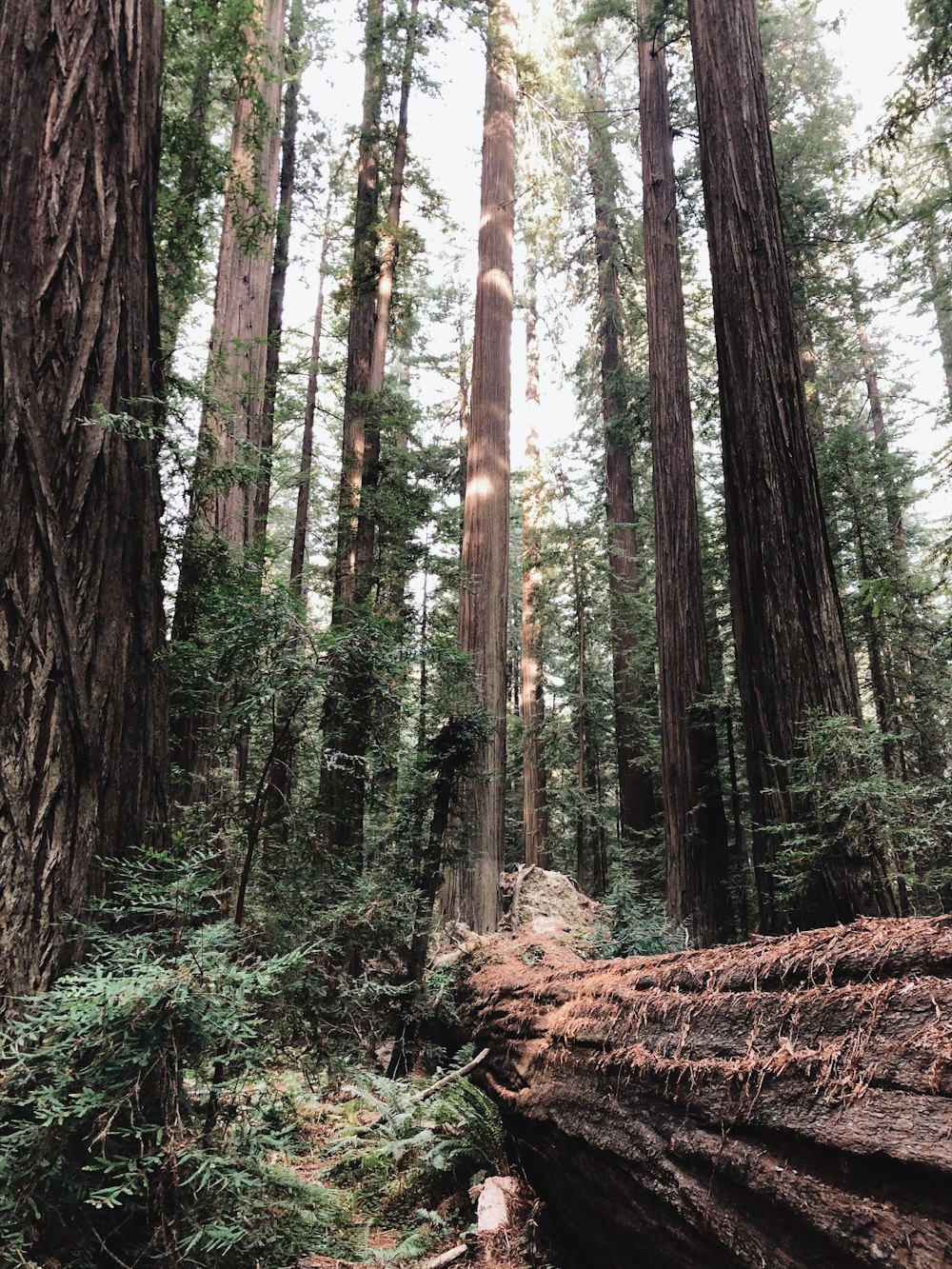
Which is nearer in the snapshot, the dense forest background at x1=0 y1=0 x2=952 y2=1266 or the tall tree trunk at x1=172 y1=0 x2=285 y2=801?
the dense forest background at x1=0 y1=0 x2=952 y2=1266

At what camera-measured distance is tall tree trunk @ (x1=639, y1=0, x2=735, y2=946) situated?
7953 millimetres

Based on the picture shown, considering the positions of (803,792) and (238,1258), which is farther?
(803,792)

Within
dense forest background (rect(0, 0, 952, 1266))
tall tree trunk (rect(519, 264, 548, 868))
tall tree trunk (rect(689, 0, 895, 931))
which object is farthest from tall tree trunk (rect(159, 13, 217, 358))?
tall tree trunk (rect(519, 264, 548, 868))

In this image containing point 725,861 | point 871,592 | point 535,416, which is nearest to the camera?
point 871,592

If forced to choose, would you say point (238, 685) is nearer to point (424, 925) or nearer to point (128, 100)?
point (424, 925)

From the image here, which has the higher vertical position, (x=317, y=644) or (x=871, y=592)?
(x=871, y=592)

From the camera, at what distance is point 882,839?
4.48 meters

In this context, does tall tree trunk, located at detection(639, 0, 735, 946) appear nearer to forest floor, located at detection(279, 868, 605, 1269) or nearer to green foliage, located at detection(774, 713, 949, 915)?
forest floor, located at detection(279, 868, 605, 1269)

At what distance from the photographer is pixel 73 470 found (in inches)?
124

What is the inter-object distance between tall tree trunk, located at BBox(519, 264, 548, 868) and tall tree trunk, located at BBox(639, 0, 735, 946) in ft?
19.9

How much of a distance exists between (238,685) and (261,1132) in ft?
6.39

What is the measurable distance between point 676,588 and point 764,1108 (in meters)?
7.49

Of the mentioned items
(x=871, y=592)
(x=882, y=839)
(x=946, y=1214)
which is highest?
(x=871, y=592)

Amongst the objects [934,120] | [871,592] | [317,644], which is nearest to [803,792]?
[871,592]
